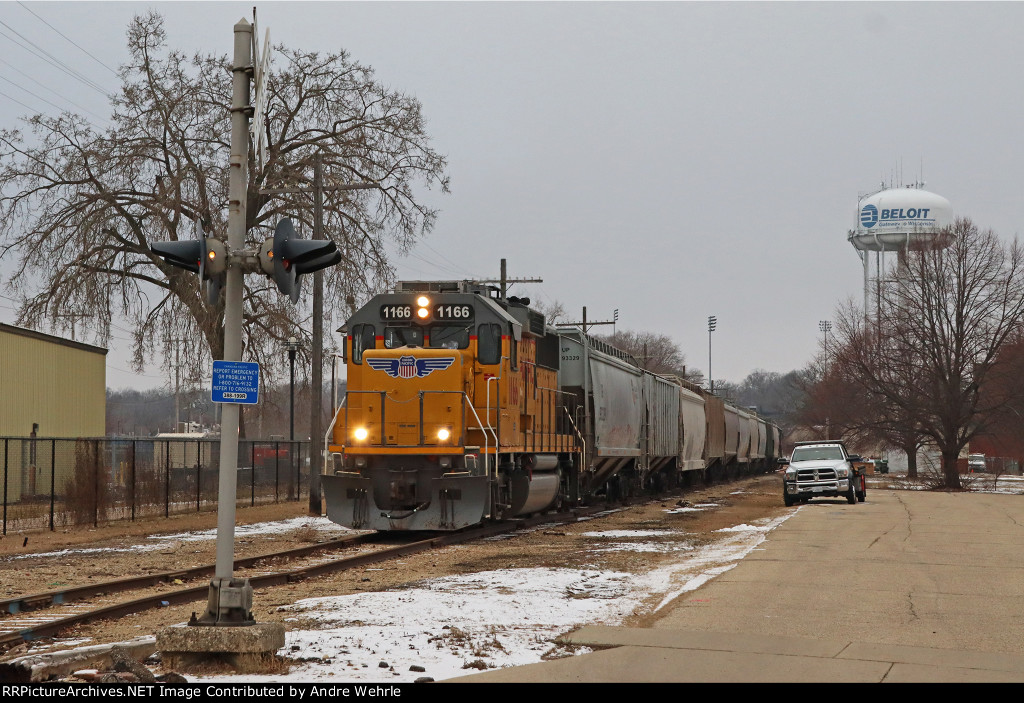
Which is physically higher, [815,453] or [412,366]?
[412,366]

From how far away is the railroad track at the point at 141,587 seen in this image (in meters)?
9.90

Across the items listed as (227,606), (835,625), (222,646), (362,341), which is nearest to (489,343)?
(362,341)

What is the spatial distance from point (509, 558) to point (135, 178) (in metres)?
21.5

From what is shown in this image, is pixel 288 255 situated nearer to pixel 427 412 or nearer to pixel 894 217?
pixel 427 412

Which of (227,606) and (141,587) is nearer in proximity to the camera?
(227,606)

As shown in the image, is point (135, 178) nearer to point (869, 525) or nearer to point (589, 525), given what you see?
point (589, 525)

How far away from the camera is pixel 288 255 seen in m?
8.53

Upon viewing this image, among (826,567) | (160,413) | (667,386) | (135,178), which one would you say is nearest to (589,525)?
(826,567)

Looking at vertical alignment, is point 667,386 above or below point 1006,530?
above

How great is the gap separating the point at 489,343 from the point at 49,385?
72.3 feet

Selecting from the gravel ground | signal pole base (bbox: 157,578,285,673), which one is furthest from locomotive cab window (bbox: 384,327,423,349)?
signal pole base (bbox: 157,578,285,673)

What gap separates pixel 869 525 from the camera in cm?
2214

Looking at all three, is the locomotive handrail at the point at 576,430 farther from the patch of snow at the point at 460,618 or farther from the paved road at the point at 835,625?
the patch of snow at the point at 460,618

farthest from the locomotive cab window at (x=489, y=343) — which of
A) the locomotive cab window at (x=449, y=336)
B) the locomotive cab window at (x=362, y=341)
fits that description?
the locomotive cab window at (x=362, y=341)
